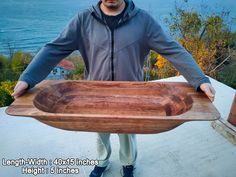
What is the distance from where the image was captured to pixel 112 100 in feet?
5.54

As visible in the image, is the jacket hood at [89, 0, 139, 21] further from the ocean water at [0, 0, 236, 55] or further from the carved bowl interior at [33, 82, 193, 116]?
the ocean water at [0, 0, 236, 55]

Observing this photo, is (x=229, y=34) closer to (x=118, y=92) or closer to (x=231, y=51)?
(x=231, y=51)

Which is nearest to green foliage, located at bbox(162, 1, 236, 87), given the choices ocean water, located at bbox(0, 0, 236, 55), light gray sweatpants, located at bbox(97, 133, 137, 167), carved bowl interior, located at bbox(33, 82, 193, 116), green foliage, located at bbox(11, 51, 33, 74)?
ocean water, located at bbox(0, 0, 236, 55)

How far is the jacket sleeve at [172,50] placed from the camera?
5.47ft

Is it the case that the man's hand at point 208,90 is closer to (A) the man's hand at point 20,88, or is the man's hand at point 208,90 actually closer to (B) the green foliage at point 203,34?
(A) the man's hand at point 20,88

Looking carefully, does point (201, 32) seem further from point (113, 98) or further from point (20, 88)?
point (20, 88)

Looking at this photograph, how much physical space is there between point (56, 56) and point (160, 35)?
1.94 feet

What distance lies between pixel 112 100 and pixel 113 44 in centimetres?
30

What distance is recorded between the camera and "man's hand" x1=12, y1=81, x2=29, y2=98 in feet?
5.10

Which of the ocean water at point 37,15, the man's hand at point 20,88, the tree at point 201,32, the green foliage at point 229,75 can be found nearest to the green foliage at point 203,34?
the tree at point 201,32

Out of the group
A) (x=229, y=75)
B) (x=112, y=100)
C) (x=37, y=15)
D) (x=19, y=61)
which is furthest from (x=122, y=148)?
(x=37, y=15)

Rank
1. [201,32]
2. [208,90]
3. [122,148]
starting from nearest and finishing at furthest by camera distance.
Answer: [208,90]
[122,148]
[201,32]

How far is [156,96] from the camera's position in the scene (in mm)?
1705

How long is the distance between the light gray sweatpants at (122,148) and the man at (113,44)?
420mm
